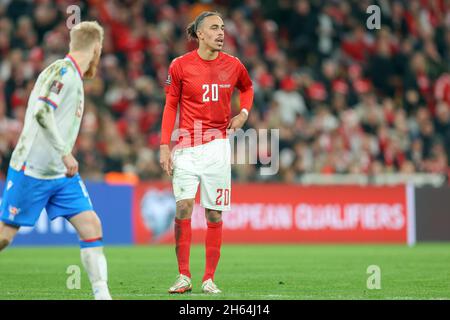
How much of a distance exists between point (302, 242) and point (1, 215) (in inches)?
490

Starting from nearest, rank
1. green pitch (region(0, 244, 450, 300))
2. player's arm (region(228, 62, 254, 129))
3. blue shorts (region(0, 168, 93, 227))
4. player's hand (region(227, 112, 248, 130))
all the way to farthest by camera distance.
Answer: blue shorts (region(0, 168, 93, 227)) < green pitch (region(0, 244, 450, 300)) < player's hand (region(227, 112, 248, 130)) < player's arm (region(228, 62, 254, 129))

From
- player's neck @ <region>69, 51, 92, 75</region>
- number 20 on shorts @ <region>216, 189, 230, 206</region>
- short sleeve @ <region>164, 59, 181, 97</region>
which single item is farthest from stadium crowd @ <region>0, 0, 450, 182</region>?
player's neck @ <region>69, 51, 92, 75</region>

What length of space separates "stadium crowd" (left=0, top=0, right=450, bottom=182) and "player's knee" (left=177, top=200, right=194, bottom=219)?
975cm

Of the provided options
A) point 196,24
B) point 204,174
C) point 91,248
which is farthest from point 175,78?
point 91,248

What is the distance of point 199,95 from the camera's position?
410 inches

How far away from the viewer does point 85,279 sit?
1166cm

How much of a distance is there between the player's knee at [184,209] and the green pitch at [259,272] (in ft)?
2.42

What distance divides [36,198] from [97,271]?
732mm

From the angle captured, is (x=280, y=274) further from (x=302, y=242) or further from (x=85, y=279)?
(x=302, y=242)

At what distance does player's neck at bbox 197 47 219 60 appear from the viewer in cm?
1048

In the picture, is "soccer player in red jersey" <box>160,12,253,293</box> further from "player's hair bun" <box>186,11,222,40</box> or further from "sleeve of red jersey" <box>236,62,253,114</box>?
"sleeve of red jersey" <box>236,62,253,114</box>

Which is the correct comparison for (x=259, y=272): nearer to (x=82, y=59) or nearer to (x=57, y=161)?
(x=57, y=161)

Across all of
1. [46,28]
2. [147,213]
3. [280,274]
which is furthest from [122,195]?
[280,274]

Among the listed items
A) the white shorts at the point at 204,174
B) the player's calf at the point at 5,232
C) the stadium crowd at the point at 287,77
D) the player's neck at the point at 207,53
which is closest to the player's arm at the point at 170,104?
the white shorts at the point at 204,174
